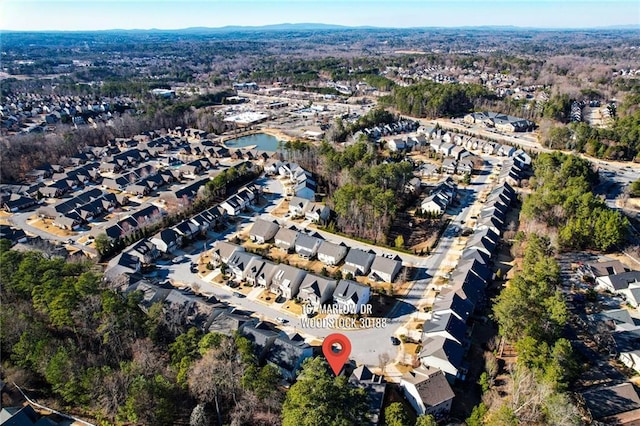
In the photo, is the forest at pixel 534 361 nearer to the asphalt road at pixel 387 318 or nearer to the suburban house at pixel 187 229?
the asphalt road at pixel 387 318

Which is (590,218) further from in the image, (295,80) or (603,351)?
(295,80)

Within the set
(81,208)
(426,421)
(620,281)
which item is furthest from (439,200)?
(81,208)

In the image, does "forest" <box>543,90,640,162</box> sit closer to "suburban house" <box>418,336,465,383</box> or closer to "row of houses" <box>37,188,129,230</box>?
"suburban house" <box>418,336,465,383</box>

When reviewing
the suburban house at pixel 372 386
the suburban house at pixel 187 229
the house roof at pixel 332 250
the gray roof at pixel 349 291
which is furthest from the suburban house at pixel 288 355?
the suburban house at pixel 187 229

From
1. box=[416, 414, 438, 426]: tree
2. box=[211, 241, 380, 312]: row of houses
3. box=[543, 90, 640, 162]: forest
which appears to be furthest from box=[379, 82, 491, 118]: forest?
box=[416, 414, 438, 426]: tree

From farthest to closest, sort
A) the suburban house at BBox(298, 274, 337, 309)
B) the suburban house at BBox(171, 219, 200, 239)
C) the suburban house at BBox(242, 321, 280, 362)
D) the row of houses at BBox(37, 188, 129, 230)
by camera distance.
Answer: the row of houses at BBox(37, 188, 129, 230)
the suburban house at BBox(171, 219, 200, 239)
the suburban house at BBox(298, 274, 337, 309)
the suburban house at BBox(242, 321, 280, 362)

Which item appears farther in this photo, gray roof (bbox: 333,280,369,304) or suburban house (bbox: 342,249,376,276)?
suburban house (bbox: 342,249,376,276)
